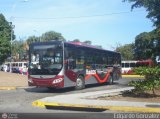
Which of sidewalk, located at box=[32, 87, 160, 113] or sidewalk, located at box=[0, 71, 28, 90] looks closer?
sidewalk, located at box=[32, 87, 160, 113]

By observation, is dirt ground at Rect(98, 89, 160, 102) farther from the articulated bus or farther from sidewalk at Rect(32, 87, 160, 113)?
the articulated bus

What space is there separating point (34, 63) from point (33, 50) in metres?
0.83

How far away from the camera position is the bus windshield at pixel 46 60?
2258 centimetres

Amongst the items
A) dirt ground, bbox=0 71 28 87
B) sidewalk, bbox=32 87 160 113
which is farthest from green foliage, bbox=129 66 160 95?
dirt ground, bbox=0 71 28 87

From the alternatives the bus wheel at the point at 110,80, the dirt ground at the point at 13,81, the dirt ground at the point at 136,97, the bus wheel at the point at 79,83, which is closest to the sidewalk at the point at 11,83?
the dirt ground at the point at 13,81

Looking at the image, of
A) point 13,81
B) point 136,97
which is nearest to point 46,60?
point 136,97

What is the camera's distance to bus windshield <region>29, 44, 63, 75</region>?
22.6 meters

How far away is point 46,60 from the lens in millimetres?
22859

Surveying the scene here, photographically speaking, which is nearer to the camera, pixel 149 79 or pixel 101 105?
pixel 101 105

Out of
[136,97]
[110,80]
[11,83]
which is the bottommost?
[136,97]

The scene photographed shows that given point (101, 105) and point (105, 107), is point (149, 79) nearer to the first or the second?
point (101, 105)

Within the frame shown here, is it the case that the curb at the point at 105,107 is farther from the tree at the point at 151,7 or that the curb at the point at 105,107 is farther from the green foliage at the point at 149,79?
the tree at the point at 151,7

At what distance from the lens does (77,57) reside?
24344 mm

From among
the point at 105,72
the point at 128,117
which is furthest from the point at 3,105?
the point at 105,72
